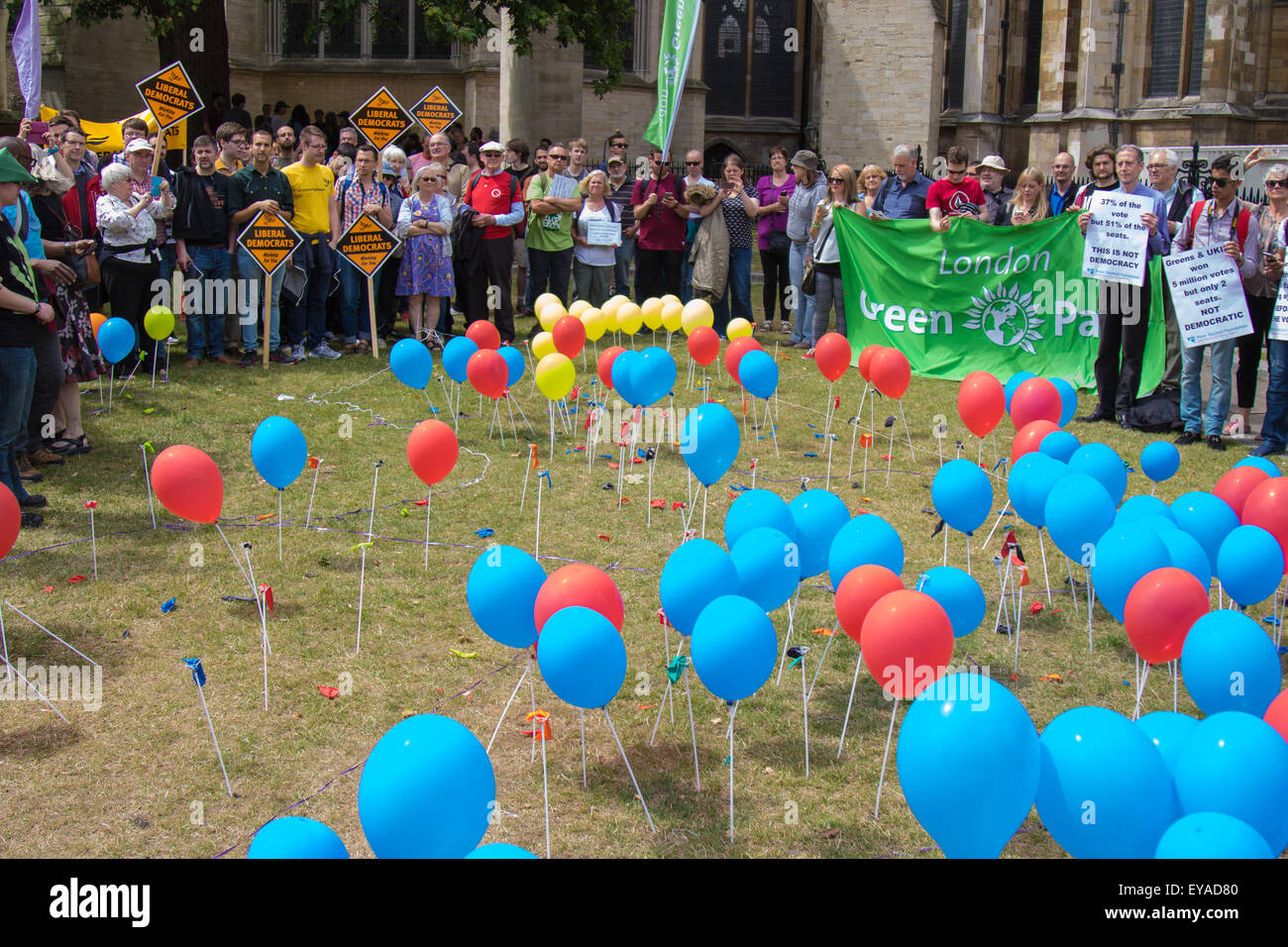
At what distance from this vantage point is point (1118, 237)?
9.66 meters

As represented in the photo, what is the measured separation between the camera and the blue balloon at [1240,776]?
295 cm

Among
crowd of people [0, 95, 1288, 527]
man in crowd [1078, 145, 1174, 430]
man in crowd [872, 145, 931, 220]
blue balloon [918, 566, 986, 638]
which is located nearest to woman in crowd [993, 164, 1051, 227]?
crowd of people [0, 95, 1288, 527]

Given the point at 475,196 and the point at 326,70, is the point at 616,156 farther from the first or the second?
the point at 326,70

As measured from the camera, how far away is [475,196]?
12.8m

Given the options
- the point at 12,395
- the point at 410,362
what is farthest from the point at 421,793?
the point at 410,362

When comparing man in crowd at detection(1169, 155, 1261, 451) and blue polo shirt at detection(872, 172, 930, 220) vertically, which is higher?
blue polo shirt at detection(872, 172, 930, 220)

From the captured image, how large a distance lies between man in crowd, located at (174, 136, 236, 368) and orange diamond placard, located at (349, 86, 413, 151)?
212 cm

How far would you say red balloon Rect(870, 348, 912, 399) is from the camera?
836cm

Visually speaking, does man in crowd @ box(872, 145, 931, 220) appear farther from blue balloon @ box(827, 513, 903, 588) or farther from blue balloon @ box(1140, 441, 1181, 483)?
blue balloon @ box(827, 513, 903, 588)

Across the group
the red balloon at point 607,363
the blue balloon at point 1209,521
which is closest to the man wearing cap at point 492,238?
the red balloon at point 607,363

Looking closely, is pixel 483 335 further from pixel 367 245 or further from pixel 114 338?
pixel 367 245

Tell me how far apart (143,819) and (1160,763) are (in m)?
3.28

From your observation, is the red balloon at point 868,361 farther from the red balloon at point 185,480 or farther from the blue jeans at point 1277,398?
the red balloon at point 185,480

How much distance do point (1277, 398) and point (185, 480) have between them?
25.9ft
